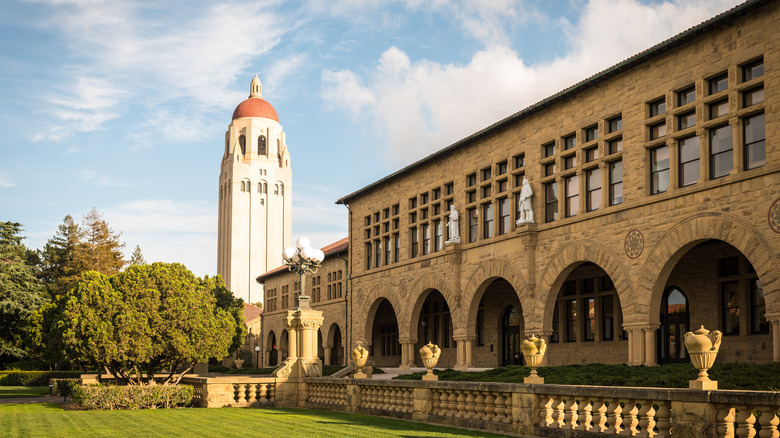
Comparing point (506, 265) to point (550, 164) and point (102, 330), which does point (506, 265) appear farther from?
point (102, 330)

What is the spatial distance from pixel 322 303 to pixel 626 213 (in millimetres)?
33285

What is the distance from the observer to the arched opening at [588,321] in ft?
94.4

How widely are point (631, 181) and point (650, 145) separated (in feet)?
4.40

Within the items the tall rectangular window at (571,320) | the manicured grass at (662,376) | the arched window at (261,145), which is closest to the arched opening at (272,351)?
the tall rectangular window at (571,320)

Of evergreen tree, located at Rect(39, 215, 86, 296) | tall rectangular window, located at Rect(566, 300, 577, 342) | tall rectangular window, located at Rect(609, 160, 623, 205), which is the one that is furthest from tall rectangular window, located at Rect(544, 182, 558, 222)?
evergreen tree, located at Rect(39, 215, 86, 296)

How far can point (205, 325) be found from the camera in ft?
90.8

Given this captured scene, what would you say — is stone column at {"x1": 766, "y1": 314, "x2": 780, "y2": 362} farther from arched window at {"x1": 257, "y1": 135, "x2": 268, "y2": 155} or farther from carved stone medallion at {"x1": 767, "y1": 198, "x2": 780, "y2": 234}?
arched window at {"x1": 257, "y1": 135, "x2": 268, "y2": 155}

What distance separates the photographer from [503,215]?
31391 millimetres

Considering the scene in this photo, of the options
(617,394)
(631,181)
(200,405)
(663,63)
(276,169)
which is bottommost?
(200,405)

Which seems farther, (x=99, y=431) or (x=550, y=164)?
(x=550, y=164)

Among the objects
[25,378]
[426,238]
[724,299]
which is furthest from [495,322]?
[25,378]

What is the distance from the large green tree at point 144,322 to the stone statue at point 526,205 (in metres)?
11.7

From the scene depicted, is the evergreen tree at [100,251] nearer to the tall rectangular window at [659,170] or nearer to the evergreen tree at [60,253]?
the evergreen tree at [60,253]

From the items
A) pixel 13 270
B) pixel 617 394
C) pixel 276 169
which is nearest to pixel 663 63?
pixel 617 394
